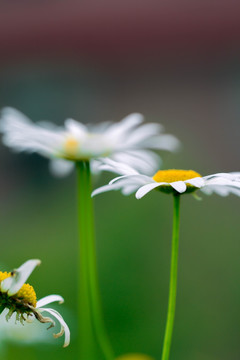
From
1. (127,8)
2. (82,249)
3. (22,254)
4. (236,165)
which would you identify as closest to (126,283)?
(22,254)

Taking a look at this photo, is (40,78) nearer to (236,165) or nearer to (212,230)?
(236,165)

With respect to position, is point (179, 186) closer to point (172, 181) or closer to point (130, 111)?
point (172, 181)

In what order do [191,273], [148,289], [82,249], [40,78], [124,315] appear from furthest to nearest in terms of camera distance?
[40,78] → [191,273] → [148,289] → [124,315] → [82,249]

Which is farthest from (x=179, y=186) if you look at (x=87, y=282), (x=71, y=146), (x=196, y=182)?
(x=71, y=146)

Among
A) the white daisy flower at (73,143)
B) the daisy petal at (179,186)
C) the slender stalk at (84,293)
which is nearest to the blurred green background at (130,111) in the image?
the white daisy flower at (73,143)

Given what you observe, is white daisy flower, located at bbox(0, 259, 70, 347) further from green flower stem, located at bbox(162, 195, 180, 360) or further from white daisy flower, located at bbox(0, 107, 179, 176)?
white daisy flower, located at bbox(0, 107, 179, 176)

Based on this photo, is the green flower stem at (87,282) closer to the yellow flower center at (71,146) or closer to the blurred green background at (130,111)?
the yellow flower center at (71,146)
